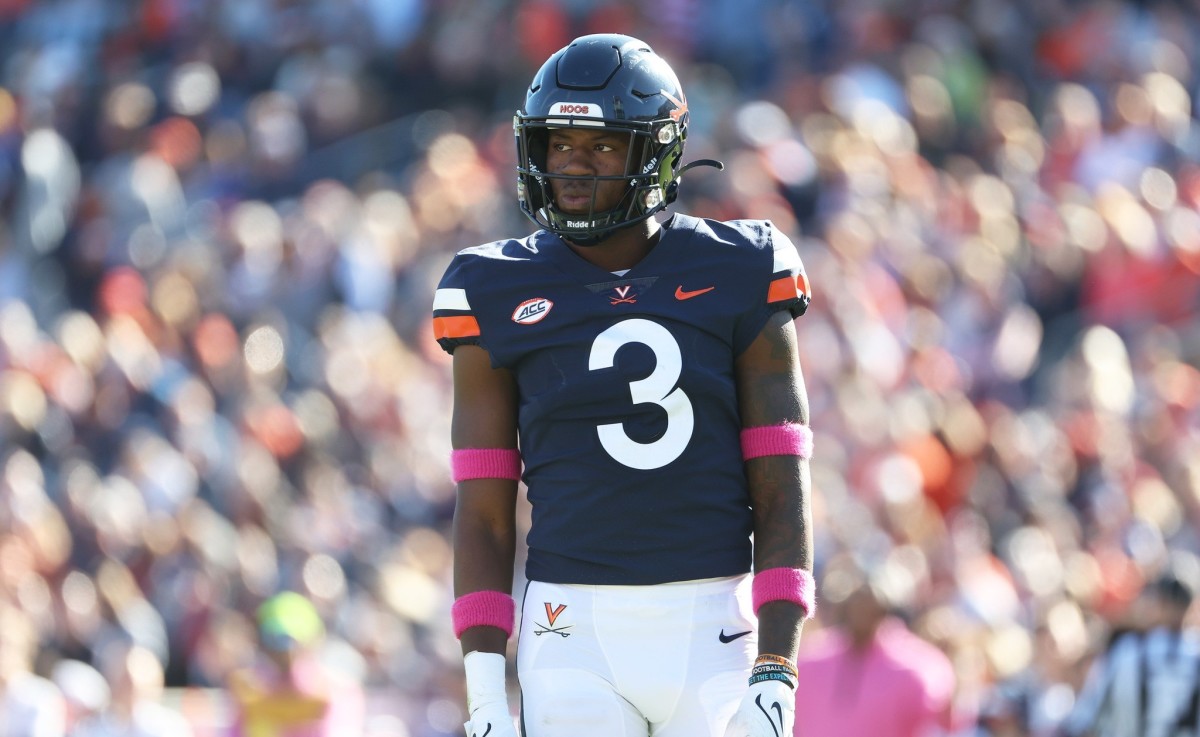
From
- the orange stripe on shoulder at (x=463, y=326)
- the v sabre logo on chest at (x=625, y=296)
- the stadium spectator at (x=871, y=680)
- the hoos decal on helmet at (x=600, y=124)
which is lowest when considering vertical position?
the stadium spectator at (x=871, y=680)

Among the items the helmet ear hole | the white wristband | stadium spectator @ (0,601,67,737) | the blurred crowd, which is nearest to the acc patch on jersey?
the helmet ear hole

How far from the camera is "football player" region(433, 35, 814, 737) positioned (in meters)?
3.85

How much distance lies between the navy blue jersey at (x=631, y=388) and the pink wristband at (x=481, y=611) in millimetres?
100

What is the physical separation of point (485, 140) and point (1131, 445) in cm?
552

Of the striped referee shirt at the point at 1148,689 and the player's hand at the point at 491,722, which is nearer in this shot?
the player's hand at the point at 491,722

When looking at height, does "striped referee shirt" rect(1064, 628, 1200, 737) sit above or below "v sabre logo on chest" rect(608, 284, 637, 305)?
below

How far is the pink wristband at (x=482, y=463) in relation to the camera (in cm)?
404

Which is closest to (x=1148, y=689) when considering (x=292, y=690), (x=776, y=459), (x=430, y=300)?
(x=776, y=459)

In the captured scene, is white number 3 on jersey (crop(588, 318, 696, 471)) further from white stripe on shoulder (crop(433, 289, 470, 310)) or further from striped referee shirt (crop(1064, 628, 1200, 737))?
striped referee shirt (crop(1064, 628, 1200, 737))

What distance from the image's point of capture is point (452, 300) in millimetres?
4027

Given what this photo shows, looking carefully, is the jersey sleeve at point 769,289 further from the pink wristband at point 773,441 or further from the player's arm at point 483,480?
the player's arm at point 483,480

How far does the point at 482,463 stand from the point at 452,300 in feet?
1.12

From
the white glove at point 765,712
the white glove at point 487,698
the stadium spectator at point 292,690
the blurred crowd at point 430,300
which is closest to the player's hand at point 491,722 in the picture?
the white glove at point 487,698

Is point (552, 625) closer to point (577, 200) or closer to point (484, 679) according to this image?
point (484, 679)
